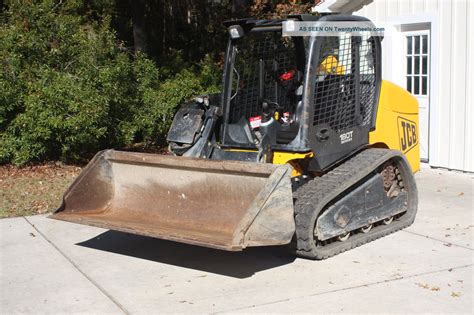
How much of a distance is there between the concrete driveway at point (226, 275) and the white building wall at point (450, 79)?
2.74 meters

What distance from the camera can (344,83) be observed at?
23.2 ft

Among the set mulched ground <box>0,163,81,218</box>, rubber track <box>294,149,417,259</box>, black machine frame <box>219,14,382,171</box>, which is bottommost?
mulched ground <box>0,163,81,218</box>

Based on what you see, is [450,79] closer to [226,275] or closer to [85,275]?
[226,275]

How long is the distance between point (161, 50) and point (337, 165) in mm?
13043

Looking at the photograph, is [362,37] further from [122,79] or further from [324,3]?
[122,79]

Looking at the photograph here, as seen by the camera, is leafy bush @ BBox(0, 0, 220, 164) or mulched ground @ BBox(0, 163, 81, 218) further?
leafy bush @ BBox(0, 0, 220, 164)

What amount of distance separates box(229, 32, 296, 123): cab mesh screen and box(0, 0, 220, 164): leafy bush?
428cm

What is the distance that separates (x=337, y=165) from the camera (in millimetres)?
7098

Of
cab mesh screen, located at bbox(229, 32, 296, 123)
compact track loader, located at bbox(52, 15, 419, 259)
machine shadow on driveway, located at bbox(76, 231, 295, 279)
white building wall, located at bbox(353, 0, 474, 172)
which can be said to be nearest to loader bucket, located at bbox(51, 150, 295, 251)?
compact track loader, located at bbox(52, 15, 419, 259)

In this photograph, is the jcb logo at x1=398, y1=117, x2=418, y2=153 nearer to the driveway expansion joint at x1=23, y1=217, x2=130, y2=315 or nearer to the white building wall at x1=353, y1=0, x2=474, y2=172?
the white building wall at x1=353, y1=0, x2=474, y2=172

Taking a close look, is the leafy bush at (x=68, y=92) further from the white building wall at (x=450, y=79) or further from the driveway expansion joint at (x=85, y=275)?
the white building wall at (x=450, y=79)

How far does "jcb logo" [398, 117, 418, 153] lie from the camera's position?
7922 mm

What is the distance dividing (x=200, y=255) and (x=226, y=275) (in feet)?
2.30

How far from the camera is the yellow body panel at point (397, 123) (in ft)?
24.9
